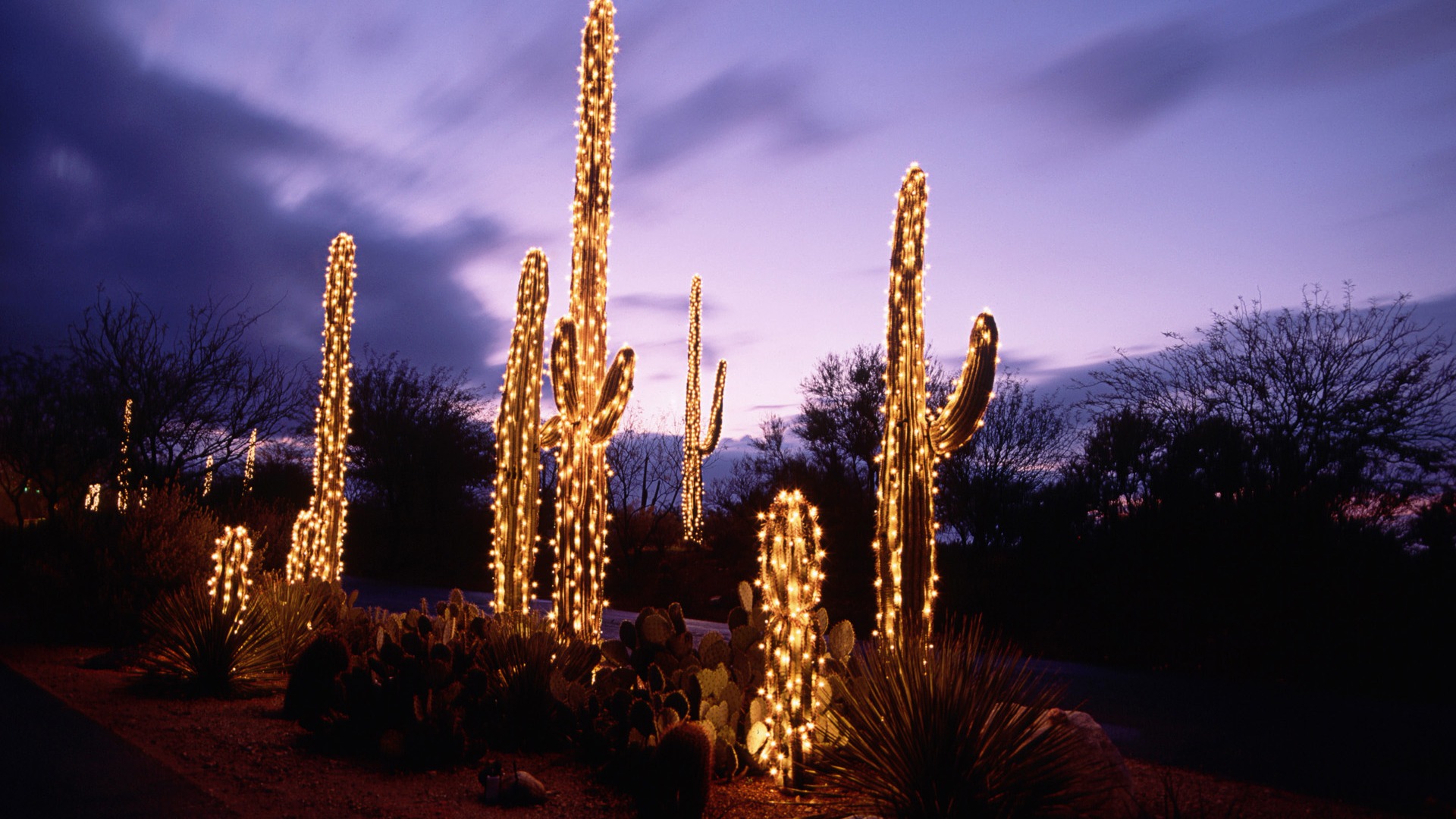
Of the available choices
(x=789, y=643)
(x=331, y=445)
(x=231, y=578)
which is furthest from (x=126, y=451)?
(x=789, y=643)

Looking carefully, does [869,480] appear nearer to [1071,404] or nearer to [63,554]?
[1071,404]

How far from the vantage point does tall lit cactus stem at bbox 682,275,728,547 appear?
78.8 feet

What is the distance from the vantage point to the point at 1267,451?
593 inches

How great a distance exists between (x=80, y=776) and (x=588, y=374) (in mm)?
4383

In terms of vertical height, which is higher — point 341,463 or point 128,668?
point 341,463

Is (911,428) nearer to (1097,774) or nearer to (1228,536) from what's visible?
(1097,774)

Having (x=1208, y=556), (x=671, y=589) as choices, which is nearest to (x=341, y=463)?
(x=671, y=589)

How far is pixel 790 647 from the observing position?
202 inches

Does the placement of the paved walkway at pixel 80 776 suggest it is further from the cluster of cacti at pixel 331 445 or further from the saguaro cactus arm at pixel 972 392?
the saguaro cactus arm at pixel 972 392

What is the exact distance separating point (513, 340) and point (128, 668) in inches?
194

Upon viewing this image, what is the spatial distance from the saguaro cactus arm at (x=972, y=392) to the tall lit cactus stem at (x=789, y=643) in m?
1.10

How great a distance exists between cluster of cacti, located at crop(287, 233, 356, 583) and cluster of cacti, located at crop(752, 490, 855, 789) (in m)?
6.72

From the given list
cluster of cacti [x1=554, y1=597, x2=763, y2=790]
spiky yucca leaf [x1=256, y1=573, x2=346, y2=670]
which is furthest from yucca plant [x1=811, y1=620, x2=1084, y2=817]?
spiky yucca leaf [x1=256, y1=573, x2=346, y2=670]

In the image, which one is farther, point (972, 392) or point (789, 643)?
point (972, 392)
